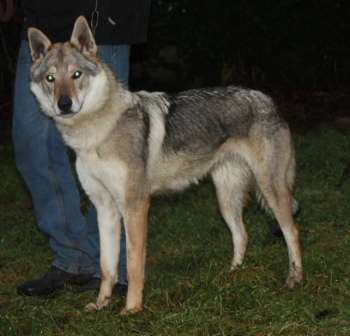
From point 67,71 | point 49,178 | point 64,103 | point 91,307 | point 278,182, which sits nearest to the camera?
point 64,103

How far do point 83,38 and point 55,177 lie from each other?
934 millimetres

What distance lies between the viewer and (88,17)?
468 cm

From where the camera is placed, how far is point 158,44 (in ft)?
42.2

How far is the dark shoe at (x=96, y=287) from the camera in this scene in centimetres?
484

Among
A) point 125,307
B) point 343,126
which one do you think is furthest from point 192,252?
point 343,126

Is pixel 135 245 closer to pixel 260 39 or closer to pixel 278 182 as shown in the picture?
pixel 278 182

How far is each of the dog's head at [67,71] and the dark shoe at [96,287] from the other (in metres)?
1.13

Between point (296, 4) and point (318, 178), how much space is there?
587 centimetres

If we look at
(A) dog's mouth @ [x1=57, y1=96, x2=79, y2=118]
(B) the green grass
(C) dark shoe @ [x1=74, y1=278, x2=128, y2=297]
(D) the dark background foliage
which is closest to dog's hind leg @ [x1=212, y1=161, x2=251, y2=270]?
(B) the green grass

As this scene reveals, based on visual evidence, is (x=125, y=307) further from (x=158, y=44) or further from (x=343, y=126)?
(x=158, y=44)

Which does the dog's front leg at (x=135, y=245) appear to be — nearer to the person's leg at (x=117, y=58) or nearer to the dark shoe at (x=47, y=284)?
the dark shoe at (x=47, y=284)

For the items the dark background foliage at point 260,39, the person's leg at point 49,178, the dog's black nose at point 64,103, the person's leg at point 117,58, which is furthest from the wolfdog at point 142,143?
the dark background foliage at point 260,39

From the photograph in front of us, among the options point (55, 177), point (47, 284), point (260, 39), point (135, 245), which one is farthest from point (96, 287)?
point (260, 39)

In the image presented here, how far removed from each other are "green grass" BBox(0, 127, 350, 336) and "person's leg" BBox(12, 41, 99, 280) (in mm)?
316
